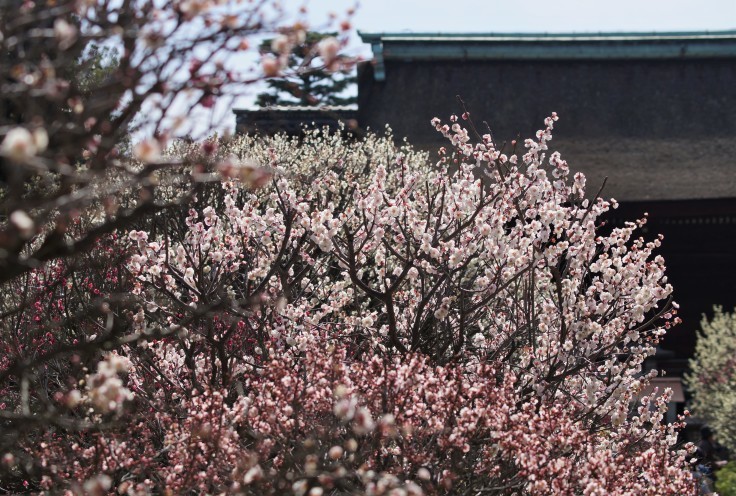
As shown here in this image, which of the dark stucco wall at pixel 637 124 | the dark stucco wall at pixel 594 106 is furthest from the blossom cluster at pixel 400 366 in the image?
the dark stucco wall at pixel 594 106

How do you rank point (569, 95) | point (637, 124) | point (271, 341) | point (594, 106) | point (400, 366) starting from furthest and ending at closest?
1. point (569, 95)
2. point (594, 106)
3. point (637, 124)
4. point (271, 341)
5. point (400, 366)

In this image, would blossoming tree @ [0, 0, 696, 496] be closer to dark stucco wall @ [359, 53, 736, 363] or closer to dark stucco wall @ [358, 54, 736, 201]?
dark stucco wall @ [359, 53, 736, 363]

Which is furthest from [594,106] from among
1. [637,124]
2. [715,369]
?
[715,369]

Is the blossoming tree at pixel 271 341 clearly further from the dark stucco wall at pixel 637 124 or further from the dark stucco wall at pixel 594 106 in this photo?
the dark stucco wall at pixel 594 106

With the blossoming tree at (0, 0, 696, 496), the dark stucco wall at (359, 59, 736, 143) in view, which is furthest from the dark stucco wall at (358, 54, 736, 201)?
the blossoming tree at (0, 0, 696, 496)

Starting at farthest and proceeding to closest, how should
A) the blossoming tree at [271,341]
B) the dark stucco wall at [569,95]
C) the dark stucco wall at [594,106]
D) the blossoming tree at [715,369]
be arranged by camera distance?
the dark stucco wall at [569,95] < the dark stucco wall at [594,106] < the blossoming tree at [715,369] < the blossoming tree at [271,341]

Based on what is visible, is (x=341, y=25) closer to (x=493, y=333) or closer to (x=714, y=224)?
(x=493, y=333)

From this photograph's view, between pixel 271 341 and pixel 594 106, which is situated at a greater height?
pixel 594 106

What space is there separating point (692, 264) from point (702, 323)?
156 cm

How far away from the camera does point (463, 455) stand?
7113mm

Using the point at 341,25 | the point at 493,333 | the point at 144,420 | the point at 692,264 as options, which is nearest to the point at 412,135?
the point at 692,264

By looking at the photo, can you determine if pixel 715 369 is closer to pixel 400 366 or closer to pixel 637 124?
pixel 637 124

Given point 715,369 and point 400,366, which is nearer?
point 400,366

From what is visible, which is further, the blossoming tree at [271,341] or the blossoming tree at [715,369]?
the blossoming tree at [715,369]
